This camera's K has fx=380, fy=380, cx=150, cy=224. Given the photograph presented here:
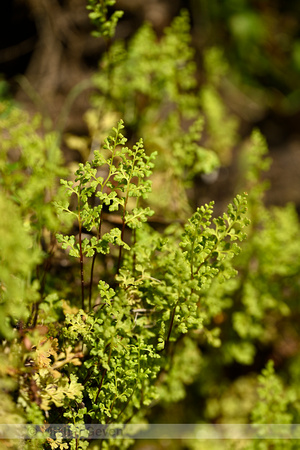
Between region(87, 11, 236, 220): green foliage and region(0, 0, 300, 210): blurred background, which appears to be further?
region(0, 0, 300, 210): blurred background

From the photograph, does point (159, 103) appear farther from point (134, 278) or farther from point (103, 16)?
point (134, 278)

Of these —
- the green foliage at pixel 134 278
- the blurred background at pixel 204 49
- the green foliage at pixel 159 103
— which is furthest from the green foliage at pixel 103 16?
the blurred background at pixel 204 49

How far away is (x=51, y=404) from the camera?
1.17m

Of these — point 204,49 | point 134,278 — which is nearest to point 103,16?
point 134,278

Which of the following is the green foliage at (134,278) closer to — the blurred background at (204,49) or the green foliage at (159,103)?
the green foliage at (159,103)

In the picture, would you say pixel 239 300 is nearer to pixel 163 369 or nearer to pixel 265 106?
pixel 163 369

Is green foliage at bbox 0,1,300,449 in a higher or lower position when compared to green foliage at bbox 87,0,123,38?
lower

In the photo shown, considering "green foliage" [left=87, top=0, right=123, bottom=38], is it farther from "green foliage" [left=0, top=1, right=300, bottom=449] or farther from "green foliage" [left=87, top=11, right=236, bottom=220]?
"green foliage" [left=87, top=11, right=236, bottom=220]

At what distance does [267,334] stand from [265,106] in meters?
2.44

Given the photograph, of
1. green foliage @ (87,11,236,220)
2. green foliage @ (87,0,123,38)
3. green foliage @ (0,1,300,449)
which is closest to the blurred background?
green foliage @ (87,11,236,220)

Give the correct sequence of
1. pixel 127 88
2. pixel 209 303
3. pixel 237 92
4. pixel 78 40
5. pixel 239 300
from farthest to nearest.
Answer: pixel 237 92 → pixel 78 40 → pixel 127 88 → pixel 239 300 → pixel 209 303

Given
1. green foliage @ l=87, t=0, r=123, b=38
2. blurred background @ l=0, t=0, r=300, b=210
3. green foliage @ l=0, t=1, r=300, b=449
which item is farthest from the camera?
blurred background @ l=0, t=0, r=300, b=210

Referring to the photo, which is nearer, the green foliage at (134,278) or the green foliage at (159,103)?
the green foliage at (134,278)

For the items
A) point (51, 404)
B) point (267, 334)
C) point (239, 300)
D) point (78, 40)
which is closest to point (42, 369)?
point (51, 404)
